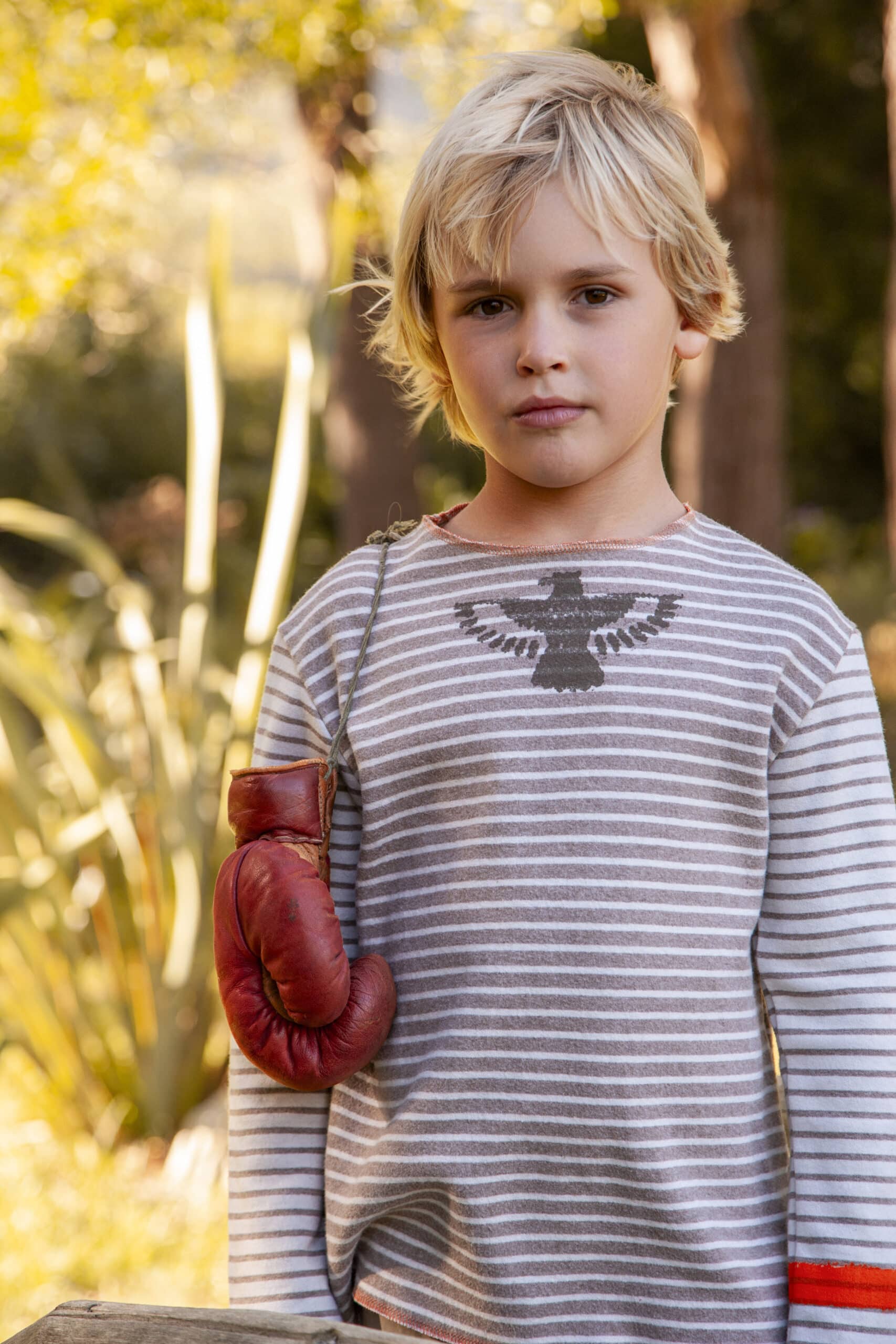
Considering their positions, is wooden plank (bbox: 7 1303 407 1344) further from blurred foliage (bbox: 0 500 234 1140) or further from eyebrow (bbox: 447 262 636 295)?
blurred foliage (bbox: 0 500 234 1140)

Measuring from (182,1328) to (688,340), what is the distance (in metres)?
0.90

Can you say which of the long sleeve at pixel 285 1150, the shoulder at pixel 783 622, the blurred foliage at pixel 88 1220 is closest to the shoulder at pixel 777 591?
the shoulder at pixel 783 622

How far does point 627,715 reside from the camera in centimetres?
108

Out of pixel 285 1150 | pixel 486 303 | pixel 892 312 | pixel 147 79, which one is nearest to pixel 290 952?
pixel 285 1150

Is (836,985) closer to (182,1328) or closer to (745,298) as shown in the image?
(182,1328)

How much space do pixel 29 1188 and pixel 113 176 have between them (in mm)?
3117

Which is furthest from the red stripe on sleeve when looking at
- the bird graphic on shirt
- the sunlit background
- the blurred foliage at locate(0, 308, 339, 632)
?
the blurred foliage at locate(0, 308, 339, 632)

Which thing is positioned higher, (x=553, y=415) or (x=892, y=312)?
(x=553, y=415)

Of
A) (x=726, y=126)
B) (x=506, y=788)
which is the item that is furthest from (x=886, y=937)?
(x=726, y=126)

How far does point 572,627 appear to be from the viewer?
111cm

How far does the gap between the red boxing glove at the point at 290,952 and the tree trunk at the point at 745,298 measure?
4313mm

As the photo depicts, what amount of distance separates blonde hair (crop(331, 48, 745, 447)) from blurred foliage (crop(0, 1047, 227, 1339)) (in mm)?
2064

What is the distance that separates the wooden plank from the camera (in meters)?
0.81

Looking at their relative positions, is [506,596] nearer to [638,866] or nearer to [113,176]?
[638,866]
